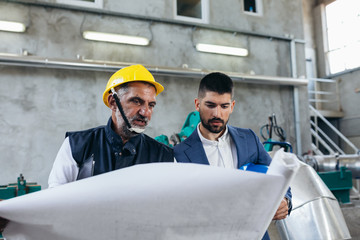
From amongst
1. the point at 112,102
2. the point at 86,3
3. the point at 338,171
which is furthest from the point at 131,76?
the point at 86,3

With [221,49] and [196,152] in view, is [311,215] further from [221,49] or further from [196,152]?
[221,49]

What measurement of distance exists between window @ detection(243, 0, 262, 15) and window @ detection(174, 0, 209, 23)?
1.34m

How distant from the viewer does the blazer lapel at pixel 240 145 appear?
165cm

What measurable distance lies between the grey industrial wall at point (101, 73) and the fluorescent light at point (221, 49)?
0.13 meters

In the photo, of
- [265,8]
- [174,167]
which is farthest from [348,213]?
[265,8]

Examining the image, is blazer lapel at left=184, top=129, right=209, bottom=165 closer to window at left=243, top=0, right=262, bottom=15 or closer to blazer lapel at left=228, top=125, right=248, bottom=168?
blazer lapel at left=228, top=125, right=248, bottom=168

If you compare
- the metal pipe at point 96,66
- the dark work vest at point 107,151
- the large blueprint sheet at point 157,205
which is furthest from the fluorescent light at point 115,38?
the large blueprint sheet at point 157,205

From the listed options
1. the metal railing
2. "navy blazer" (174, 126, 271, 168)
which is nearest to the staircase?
the metal railing

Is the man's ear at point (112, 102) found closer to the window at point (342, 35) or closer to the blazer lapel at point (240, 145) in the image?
the blazer lapel at point (240, 145)

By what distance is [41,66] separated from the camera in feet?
19.7

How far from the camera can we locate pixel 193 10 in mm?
8242

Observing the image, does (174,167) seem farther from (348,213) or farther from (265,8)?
(265,8)

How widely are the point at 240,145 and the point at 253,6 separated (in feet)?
25.9

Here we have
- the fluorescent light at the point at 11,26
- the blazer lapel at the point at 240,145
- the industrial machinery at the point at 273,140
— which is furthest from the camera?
the fluorescent light at the point at 11,26
